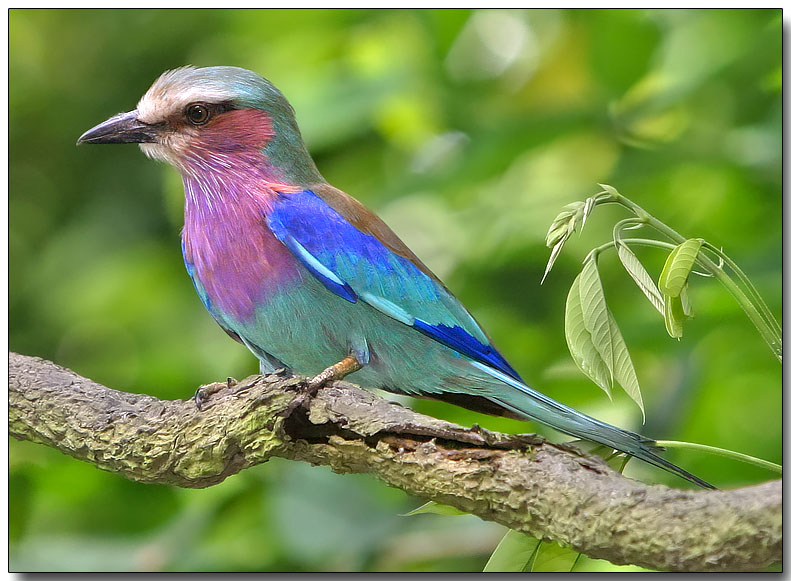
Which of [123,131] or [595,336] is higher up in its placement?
[123,131]

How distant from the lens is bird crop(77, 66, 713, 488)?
2264 mm

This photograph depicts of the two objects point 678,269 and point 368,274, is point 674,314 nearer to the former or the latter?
point 678,269

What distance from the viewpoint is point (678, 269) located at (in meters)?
1.81

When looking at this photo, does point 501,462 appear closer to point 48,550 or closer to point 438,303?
point 438,303

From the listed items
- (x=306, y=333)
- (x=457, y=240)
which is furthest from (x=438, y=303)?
(x=457, y=240)

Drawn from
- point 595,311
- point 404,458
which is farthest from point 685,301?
point 404,458

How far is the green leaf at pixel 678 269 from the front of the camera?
180 cm

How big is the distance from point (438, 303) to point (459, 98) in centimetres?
90

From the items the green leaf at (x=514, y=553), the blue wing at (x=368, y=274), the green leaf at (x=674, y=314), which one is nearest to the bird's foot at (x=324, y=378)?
the blue wing at (x=368, y=274)

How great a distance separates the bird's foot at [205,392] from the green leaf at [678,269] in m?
1.03

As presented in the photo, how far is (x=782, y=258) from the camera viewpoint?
7.58 ft

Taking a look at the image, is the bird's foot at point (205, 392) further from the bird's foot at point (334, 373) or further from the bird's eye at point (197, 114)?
the bird's eye at point (197, 114)

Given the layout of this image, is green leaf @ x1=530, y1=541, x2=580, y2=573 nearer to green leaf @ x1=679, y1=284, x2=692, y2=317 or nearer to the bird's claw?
green leaf @ x1=679, y1=284, x2=692, y2=317

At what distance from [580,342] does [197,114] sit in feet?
3.65
